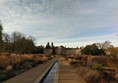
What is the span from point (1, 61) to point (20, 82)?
33.2ft

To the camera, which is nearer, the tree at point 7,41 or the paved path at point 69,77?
the paved path at point 69,77

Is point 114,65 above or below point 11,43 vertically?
below

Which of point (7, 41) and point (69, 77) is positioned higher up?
point (7, 41)

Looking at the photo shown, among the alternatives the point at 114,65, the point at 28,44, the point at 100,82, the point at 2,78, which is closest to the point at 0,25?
the point at 28,44

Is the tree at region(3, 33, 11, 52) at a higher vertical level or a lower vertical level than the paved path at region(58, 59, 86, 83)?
higher

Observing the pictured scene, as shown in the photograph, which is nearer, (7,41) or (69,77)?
(69,77)

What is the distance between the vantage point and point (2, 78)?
558 inches

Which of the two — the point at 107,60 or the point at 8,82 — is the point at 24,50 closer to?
the point at 107,60

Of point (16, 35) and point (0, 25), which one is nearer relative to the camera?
point (0, 25)

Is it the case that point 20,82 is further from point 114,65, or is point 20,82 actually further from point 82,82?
point 114,65

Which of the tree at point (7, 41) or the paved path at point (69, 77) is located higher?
the tree at point (7, 41)

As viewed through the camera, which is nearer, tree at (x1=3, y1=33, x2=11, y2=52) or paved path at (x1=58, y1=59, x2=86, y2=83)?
paved path at (x1=58, y1=59, x2=86, y2=83)

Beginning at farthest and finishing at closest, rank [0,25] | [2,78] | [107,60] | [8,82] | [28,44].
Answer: [28,44] → [0,25] → [107,60] → [2,78] → [8,82]

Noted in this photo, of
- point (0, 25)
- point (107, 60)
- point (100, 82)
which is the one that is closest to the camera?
point (100, 82)
